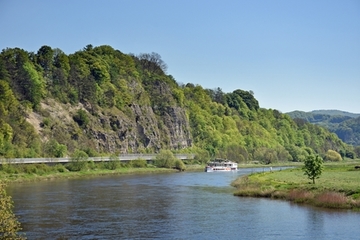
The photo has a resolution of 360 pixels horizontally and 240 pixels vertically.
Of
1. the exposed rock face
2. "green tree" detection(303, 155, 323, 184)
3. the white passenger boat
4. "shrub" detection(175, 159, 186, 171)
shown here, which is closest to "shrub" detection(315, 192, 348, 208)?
"green tree" detection(303, 155, 323, 184)

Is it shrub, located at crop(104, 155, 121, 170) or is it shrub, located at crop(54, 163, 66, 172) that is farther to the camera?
shrub, located at crop(104, 155, 121, 170)

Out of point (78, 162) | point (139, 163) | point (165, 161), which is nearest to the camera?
point (78, 162)

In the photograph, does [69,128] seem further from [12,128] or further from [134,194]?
[134,194]

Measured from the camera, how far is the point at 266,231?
43594 mm

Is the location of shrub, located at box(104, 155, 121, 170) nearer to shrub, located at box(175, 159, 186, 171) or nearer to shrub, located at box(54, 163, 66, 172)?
shrub, located at box(54, 163, 66, 172)

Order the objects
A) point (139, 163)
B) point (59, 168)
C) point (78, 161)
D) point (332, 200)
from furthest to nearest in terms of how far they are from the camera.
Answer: point (139, 163) < point (78, 161) < point (59, 168) < point (332, 200)

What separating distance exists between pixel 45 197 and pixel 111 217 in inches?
743

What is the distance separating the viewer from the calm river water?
42531 millimetres

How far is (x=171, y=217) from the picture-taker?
51.4 meters

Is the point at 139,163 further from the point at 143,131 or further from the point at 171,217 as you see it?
the point at 171,217

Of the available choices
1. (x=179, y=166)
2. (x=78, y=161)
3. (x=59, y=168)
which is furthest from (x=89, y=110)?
(x=59, y=168)

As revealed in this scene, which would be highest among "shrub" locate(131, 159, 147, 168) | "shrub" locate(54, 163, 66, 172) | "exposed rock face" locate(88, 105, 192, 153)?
"exposed rock face" locate(88, 105, 192, 153)

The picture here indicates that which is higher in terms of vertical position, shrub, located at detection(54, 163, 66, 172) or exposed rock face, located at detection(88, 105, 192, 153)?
exposed rock face, located at detection(88, 105, 192, 153)

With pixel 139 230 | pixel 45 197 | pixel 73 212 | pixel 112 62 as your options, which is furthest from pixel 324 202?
pixel 112 62
